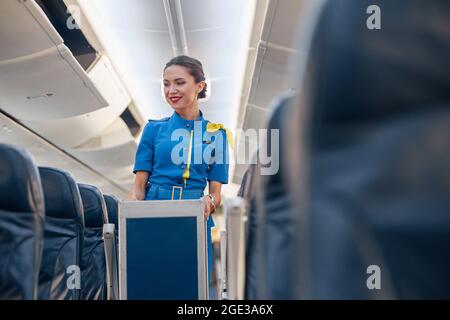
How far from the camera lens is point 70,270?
7.05ft

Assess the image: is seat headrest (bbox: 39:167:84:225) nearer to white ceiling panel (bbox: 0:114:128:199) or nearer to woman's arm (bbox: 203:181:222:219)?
woman's arm (bbox: 203:181:222:219)

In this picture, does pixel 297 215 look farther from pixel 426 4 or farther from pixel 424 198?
pixel 426 4

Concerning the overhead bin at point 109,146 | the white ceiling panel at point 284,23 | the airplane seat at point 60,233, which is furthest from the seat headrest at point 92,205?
the overhead bin at point 109,146

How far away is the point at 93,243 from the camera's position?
2811 mm

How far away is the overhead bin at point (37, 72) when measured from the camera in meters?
4.56

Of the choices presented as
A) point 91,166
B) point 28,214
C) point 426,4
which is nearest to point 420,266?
point 426,4

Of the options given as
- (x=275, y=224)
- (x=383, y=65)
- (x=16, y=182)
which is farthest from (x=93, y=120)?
(x=383, y=65)

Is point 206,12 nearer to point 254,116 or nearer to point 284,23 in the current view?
point 284,23

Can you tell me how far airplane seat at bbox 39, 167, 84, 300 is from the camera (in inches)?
79.4

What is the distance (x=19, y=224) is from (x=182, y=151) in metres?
1.01

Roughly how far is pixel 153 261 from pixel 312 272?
124cm

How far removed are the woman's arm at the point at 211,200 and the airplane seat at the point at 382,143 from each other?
1.35m

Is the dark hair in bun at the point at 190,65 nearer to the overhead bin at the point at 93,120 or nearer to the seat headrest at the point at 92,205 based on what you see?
the seat headrest at the point at 92,205

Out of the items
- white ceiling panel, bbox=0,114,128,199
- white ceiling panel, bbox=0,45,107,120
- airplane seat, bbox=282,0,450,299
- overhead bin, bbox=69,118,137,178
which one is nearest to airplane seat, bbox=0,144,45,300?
airplane seat, bbox=282,0,450,299
